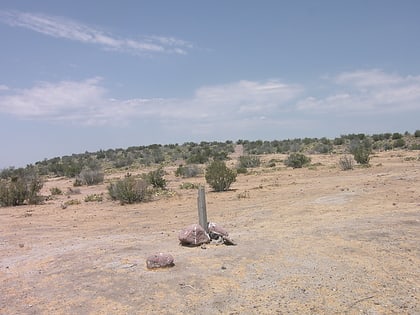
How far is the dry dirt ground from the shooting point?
23.2 ft

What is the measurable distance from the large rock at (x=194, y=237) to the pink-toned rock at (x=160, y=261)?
148 centimetres

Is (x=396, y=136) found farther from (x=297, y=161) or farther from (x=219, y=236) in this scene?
(x=219, y=236)

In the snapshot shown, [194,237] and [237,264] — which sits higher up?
[194,237]

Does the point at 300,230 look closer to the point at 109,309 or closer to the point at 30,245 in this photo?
the point at 109,309

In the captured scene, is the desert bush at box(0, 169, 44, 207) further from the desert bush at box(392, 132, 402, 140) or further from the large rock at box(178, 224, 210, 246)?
the desert bush at box(392, 132, 402, 140)

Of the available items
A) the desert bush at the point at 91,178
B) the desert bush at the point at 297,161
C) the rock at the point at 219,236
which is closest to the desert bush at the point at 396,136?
the desert bush at the point at 297,161

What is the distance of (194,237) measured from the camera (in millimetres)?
10172

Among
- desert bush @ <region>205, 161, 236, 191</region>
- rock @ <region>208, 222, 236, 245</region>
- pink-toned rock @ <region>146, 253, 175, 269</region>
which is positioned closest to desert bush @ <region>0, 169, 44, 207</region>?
desert bush @ <region>205, 161, 236, 191</region>

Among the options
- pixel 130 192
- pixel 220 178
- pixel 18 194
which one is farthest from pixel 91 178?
pixel 220 178

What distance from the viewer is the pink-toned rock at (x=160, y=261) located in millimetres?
8562

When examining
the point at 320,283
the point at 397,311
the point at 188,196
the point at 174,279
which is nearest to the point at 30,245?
the point at 174,279

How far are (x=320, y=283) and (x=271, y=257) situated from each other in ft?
5.28

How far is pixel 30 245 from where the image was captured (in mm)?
11977

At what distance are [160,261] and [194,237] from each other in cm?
171
